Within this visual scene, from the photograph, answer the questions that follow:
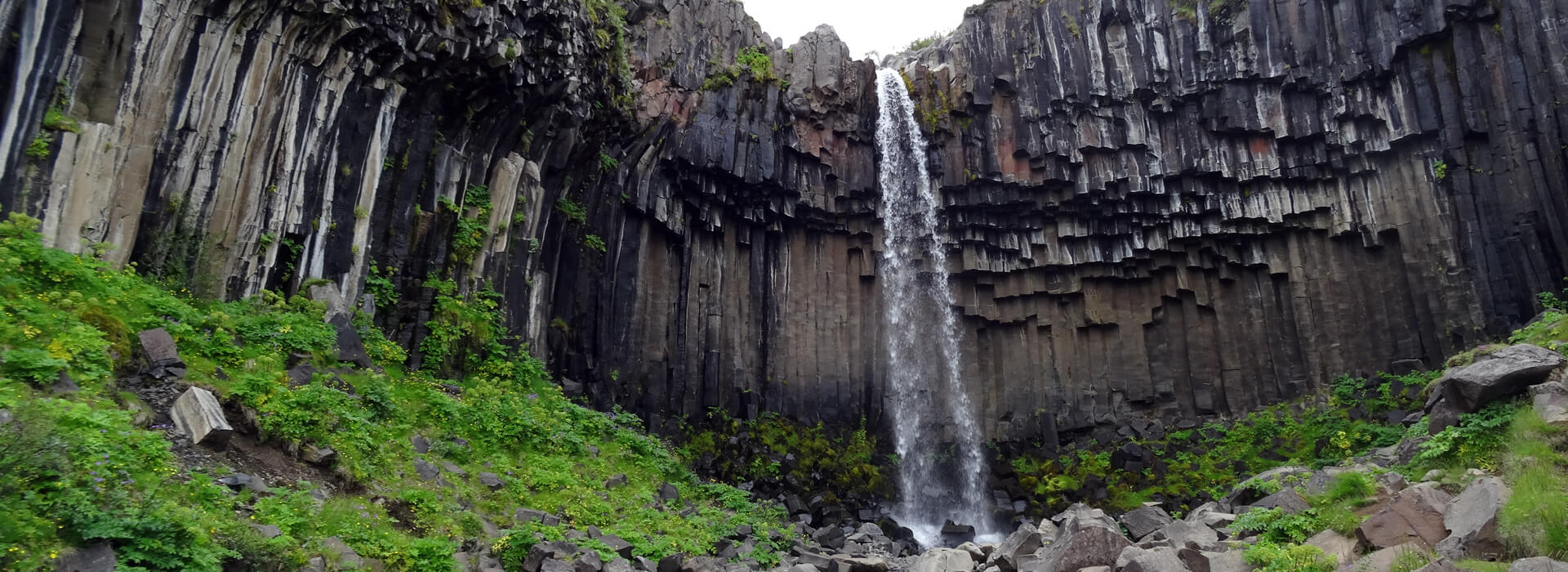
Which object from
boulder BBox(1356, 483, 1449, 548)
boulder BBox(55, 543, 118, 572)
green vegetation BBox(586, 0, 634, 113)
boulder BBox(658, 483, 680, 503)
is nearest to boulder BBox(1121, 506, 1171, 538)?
boulder BBox(1356, 483, 1449, 548)

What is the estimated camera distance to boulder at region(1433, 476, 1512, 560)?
24.3 feet

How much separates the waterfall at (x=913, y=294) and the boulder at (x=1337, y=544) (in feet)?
54.1

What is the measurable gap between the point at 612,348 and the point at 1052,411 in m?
13.4

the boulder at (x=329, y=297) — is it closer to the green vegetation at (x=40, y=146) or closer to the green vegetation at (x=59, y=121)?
the green vegetation at (x=59, y=121)

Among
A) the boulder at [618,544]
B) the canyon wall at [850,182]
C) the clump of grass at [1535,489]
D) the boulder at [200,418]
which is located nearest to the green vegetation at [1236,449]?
the canyon wall at [850,182]

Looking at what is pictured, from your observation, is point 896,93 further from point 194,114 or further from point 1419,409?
point 194,114

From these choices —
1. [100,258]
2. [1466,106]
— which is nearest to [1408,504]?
[100,258]

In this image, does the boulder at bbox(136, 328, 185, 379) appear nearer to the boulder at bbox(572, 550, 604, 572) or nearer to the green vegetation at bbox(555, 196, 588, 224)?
the boulder at bbox(572, 550, 604, 572)

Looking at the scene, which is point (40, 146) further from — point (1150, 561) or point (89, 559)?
point (1150, 561)

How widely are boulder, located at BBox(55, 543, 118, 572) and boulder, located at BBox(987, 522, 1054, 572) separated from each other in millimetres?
9633

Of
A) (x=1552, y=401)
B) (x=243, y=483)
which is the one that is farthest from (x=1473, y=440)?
(x=243, y=483)

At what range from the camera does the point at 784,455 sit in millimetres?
22328

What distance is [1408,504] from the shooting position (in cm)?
830

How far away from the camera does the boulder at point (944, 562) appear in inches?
464
